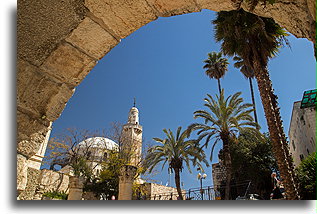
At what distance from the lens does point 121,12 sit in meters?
1.54

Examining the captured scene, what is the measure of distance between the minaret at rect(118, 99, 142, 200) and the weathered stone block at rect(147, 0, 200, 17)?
9.36 metres

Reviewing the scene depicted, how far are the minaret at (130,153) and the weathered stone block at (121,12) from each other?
9232mm

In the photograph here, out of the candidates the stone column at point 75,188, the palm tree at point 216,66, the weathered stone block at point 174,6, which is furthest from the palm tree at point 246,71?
the weathered stone block at point 174,6

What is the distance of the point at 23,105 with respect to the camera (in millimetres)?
1403

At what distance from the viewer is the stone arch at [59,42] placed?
1421 mm

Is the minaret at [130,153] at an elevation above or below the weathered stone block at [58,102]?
above

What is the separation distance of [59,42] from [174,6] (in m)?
0.76

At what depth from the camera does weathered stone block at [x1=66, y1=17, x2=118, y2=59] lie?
59.6 inches

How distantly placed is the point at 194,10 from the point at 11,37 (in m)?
1.16

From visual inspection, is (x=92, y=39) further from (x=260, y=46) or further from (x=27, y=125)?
(x=260, y=46)

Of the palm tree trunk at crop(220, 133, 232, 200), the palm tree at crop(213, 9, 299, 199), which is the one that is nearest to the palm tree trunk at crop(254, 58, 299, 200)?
the palm tree at crop(213, 9, 299, 199)

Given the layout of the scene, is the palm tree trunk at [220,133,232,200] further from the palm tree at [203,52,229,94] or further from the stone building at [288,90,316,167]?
the palm tree at [203,52,229,94]

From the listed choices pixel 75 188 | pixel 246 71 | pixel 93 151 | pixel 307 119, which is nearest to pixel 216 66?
pixel 246 71

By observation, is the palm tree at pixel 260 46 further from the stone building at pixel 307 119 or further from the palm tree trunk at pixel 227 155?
the stone building at pixel 307 119
